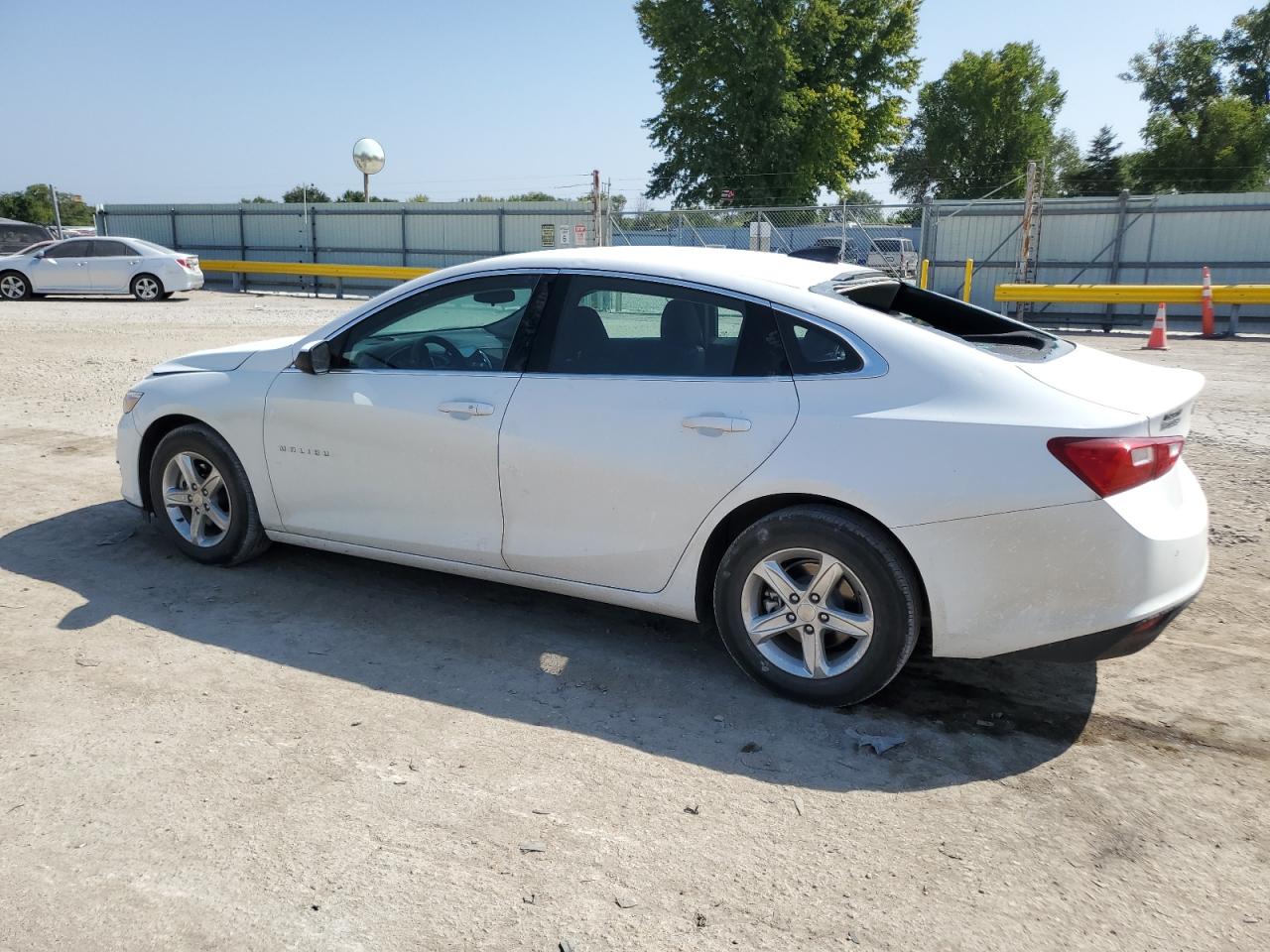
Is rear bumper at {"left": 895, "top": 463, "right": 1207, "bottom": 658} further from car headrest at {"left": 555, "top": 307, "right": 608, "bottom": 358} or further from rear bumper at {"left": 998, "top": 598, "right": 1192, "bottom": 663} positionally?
car headrest at {"left": 555, "top": 307, "right": 608, "bottom": 358}

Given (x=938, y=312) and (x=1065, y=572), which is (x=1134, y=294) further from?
(x=1065, y=572)

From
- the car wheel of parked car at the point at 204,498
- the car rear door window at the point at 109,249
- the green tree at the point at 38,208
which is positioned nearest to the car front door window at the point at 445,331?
the car wheel of parked car at the point at 204,498

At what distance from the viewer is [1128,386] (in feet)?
11.4

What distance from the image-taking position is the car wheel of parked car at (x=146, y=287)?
74.5 feet

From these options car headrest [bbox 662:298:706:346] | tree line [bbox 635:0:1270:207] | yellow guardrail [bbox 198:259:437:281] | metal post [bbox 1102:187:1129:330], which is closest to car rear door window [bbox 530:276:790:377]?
car headrest [bbox 662:298:706:346]

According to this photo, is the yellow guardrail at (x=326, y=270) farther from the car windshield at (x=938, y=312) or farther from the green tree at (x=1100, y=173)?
the green tree at (x=1100, y=173)

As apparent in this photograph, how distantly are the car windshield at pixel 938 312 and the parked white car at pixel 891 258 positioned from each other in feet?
56.9

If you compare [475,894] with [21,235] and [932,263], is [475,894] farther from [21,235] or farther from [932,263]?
[21,235]

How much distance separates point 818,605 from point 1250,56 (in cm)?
7045

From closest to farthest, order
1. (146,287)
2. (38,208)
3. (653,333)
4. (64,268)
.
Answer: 1. (653,333)
2. (64,268)
3. (146,287)
4. (38,208)

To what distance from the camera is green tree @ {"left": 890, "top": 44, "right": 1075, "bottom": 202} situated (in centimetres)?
6750

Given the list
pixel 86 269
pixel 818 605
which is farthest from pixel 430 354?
pixel 86 269

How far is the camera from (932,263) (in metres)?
22.3

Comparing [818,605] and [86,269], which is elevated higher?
[86,269]
